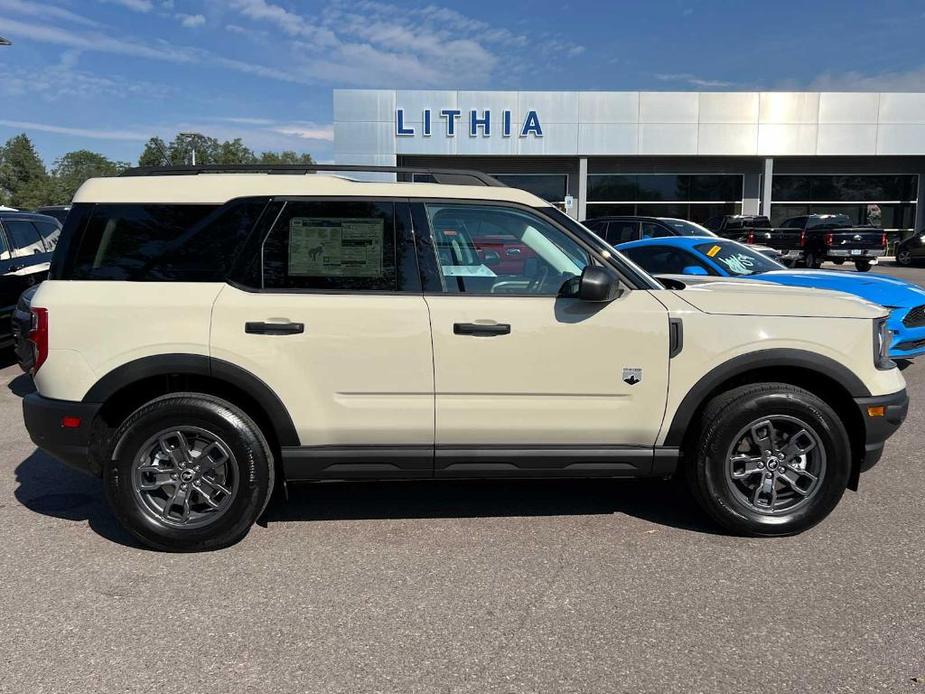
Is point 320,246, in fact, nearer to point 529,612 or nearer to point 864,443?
point 529,612

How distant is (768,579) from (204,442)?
9.58ft

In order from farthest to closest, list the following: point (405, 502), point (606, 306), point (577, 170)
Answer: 1. point (577, 170)
2. point (405, 502)
3. point (606, 306)

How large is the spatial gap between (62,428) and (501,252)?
2.46 metres

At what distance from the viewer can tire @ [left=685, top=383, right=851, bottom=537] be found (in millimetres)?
3633

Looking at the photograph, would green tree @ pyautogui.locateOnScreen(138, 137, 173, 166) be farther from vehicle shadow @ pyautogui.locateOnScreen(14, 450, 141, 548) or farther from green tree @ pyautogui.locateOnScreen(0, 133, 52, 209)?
vehicle shadow @ pyautogui.locateOnScreen(14, 450, 141, 548)

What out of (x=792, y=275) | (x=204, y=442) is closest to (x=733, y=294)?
(x=204, y=442)

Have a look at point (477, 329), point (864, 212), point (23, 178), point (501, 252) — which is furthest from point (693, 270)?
point (23, 178)

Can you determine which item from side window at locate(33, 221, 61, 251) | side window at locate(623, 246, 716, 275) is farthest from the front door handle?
side window at locate(33, 221, 61, 251)

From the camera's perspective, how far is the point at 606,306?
3.58m

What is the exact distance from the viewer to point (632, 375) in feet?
11.8

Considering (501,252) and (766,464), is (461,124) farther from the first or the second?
(766,464)

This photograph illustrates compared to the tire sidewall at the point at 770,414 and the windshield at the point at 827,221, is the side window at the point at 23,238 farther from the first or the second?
the windshield at the point at 827,221

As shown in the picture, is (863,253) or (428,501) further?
(863,253)

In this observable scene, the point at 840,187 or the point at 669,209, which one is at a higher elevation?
the point at 840,187
